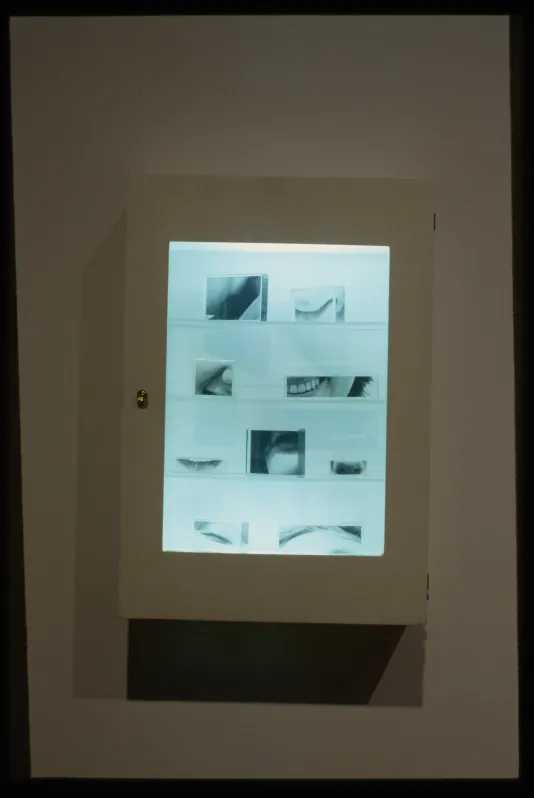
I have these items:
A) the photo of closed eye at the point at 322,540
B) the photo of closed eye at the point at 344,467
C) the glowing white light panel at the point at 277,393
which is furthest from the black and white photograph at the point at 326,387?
the photo of closed eye at the point at 322,540

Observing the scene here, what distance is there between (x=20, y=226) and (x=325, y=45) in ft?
2.16

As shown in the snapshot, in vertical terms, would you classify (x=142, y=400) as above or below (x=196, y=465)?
above

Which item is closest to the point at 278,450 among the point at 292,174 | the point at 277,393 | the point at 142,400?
the point at 277,393

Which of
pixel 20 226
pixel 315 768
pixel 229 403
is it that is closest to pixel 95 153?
pixel 20 226

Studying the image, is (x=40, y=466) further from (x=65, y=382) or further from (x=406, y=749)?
(x=406, y=749)

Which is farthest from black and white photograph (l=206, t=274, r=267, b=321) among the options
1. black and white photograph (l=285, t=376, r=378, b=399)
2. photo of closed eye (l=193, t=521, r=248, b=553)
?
photo of closed eye (l=193, t=521, r=248, b=553)

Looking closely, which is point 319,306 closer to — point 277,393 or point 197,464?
point 277,393

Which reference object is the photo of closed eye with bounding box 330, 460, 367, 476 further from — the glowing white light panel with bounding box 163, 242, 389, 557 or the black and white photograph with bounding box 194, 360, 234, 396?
the black and white photograph with bounding box 194, 360, 234, 396

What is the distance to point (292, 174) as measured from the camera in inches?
48.0

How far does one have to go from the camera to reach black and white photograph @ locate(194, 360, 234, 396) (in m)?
1.08

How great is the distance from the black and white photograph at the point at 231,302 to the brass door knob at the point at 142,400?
0.16m

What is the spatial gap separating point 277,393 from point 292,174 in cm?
43

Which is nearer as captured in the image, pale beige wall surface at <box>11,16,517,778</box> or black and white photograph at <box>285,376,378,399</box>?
black and white photograph at <box>285,376,378,399</box>

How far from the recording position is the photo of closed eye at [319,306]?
1.09 metres
